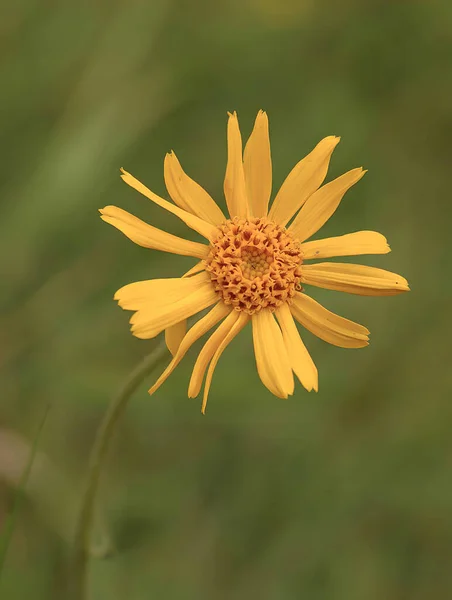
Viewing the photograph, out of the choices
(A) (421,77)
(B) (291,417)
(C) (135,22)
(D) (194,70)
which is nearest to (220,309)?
(B) (291,417)

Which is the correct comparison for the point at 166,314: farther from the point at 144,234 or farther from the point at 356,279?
the point at 356,279

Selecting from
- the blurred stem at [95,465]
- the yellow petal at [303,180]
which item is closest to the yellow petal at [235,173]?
the yellow petal at [303,180]

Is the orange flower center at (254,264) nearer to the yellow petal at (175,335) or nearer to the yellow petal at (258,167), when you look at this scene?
the yellow petal at (258,167)

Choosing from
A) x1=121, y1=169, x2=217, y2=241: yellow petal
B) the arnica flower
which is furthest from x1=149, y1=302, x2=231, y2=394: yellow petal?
x1=121, y1=169, x2=217, y2=241: yellow petal

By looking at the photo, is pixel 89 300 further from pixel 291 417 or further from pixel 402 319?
pixel 402 319

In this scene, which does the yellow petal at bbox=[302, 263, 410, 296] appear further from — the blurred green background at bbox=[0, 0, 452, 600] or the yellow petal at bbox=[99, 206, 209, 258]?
the blurred green background at bbox=[0, 0, 452, 600]

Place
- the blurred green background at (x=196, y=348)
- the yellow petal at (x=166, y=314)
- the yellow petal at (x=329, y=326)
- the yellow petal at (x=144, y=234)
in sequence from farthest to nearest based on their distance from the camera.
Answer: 1. the blurred green background at (x=196, y=348)
2. the yellow petal at (x=329, y=326)
3. the yellow petal at (x=144, y=234)
4. the yellow petal at (x=166, y=314)

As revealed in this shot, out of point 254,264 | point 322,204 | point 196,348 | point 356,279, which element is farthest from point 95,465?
point 196,348
